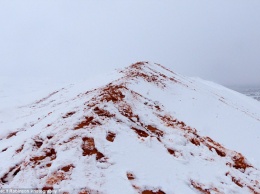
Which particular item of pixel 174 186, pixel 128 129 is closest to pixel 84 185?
pixel 174 186

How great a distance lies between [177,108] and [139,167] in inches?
294

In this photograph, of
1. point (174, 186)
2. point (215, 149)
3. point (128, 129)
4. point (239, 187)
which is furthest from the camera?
point (215, 149)

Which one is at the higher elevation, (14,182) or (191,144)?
(191,144)

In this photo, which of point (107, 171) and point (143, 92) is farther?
point (143, 92)

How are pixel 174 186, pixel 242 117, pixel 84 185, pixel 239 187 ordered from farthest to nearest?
pixel 242 117 → pixel 239 187 → pixel 174 186 → pixel 84 185

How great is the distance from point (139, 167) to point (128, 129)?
6.62 ft

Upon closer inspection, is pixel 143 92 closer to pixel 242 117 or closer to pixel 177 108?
pixel 177 108

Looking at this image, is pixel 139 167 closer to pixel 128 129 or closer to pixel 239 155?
pixel 128 129

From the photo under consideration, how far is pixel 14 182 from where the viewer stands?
20.7 ft

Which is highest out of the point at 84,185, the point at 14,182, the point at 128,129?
the point at 128,129

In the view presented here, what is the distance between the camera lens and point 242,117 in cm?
1599

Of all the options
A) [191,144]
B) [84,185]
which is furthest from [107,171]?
[191,144]

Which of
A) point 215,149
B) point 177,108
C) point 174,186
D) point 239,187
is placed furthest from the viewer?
point 177,108

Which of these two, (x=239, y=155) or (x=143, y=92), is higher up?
(x=143, y=92)
